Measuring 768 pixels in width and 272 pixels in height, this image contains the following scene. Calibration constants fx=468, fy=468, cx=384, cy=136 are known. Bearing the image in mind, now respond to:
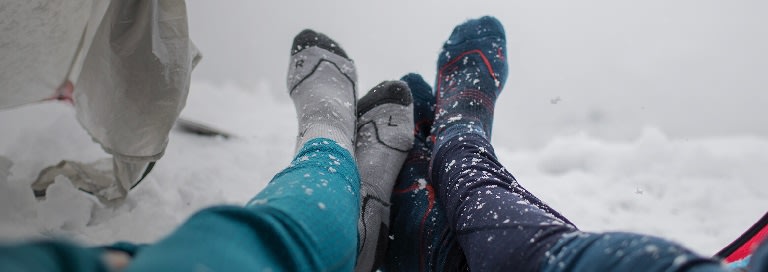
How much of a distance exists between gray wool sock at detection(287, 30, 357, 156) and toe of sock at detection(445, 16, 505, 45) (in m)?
0.27

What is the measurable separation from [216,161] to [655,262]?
0.86m

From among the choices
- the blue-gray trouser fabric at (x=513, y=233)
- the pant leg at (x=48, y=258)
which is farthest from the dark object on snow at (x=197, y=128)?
the pant leg at (x=48, y=258)

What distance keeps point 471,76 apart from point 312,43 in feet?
1.13

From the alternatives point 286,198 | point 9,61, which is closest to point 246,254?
point 286,198

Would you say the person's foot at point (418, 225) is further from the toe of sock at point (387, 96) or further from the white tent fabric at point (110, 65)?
the white tent fabric at point (110, 65)

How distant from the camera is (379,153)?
821 millimetres

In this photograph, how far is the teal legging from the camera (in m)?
0.22

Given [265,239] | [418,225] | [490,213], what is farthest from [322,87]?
[265,239]

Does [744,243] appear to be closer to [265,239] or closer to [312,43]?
[265,239]

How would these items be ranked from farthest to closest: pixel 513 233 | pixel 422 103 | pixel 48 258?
pixel 422 103 < pixel 513 233 < pixel 48 258

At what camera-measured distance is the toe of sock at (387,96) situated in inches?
36.4

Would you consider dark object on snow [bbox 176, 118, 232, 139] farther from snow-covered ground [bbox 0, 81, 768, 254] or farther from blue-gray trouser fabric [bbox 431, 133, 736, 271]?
blue-gray trouser fabric [bbox 431, 133, 736, 271]

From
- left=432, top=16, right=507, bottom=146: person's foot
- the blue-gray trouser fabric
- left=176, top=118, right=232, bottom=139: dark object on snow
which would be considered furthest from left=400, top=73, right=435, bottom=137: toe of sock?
left=176, top=118, right=232, bottom=139: dark object on snow

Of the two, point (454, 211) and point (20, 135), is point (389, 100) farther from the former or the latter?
point (20, 135)
